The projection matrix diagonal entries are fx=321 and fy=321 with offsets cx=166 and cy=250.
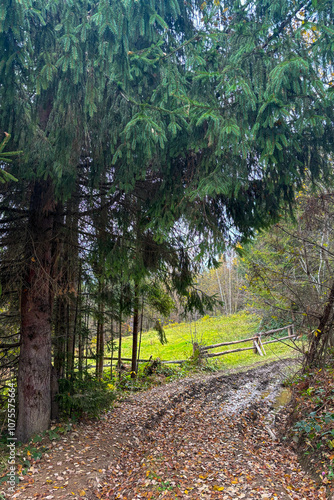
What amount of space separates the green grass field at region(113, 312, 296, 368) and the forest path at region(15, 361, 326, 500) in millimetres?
6887

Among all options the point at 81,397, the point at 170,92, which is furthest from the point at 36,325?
the point at 170,92

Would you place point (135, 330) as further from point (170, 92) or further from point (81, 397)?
point (170, 92)

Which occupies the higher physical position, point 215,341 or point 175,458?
point 175,458

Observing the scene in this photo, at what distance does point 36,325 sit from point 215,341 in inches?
603

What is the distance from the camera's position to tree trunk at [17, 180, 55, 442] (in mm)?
5113

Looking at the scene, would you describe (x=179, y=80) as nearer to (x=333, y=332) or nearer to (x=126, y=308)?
(x=333, y=332)

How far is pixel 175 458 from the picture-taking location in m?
4.87

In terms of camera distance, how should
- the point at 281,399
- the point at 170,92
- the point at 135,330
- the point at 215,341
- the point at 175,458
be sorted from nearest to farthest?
the point at 170,92
the point at 175,458
the point at 281,399
the point at 135,330
the point at 215,341

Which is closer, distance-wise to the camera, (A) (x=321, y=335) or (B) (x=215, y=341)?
(A) (x=321, y=335)

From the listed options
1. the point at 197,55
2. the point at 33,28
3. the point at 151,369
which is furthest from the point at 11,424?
the point at 151,369

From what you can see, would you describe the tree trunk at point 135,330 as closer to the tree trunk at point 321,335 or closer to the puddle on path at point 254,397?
the puddle on path at point 254,397

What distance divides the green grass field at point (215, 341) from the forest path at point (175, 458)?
689cm

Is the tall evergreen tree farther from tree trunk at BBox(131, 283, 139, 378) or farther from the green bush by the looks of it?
tree trunk at BBox(131, 283, 139, 378)

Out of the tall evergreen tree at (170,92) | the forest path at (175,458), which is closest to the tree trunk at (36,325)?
the tall evergreen tree at (170,92)
